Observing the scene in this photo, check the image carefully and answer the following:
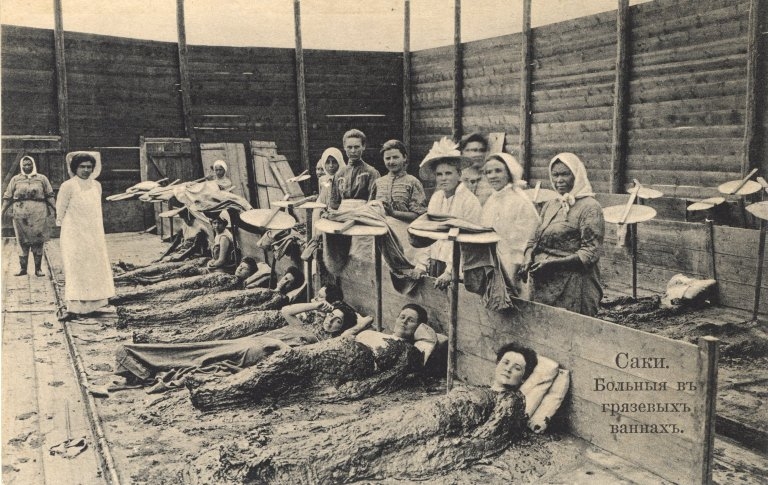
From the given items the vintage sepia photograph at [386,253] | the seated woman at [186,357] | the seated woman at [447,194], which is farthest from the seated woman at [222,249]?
the seated woman at [447,194]

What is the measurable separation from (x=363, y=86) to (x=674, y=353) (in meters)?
12.4

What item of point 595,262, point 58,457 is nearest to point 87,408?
point 58,457

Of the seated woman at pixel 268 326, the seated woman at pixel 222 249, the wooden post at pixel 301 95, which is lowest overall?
the seated woman at pixel 268 326

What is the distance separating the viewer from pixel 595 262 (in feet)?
14.9

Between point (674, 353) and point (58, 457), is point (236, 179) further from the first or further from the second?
point (674, 353)

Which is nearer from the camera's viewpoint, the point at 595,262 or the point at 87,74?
the point at 595,262

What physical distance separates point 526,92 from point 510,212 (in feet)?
24.7

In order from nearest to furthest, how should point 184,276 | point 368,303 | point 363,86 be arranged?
point 368,303 → point 184,276 → point 363,86

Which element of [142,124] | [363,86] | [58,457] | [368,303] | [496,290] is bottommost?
[58,457]

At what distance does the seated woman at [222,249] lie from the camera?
28.0 ft

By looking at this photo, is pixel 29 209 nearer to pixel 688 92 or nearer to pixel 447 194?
pixel 447 194

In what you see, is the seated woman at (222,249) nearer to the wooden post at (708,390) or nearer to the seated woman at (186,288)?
the seated woman at (186,288)

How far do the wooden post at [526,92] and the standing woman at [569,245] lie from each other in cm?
756

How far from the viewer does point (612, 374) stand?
3.85 meters
